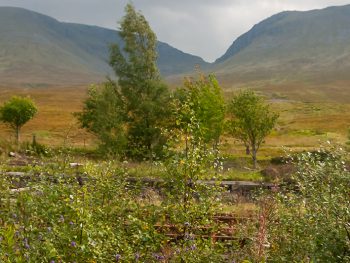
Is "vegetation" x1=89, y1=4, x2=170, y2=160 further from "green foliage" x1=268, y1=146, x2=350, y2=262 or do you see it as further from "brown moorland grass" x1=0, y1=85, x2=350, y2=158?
"green foliage" x1=268, y1=146, x2=350, y2=262

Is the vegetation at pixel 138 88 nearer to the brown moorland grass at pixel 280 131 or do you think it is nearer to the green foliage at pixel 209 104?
the green foliage at pixel 209 104

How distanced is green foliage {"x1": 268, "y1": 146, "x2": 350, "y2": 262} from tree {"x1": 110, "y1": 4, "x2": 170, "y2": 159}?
33.1m

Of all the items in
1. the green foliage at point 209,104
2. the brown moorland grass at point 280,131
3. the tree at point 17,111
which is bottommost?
the brown moorland grass at point 280,131

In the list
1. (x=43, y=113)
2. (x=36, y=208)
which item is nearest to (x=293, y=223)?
(x=36, y=208)

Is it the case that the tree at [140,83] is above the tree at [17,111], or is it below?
above

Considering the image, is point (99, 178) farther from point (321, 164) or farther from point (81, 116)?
point (81, 116)

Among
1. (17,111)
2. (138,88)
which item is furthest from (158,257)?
(17,111)

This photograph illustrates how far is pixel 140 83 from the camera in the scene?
143 feet

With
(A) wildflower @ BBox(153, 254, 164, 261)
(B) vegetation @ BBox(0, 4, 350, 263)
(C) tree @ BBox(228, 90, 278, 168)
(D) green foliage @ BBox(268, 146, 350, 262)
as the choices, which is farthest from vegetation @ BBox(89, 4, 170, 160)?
(A) wildflower @ BBox(153, 254, 164, 261)

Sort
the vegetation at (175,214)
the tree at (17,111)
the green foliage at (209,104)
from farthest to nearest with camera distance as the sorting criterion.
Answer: the tree at (17,111)
the green foliage at (209,104)
the vegetation at (175,214)

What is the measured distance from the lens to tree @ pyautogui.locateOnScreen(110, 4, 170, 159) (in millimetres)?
42469

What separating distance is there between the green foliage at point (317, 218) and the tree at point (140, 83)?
109ft

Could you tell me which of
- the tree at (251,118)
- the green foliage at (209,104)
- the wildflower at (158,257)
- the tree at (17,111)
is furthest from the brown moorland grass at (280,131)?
the wildflower at (158,257)

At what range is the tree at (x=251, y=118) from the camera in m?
47.2
